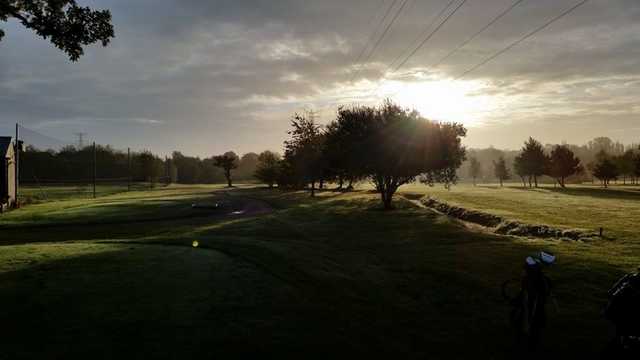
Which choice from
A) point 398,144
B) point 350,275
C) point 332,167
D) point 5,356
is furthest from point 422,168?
point 5,356

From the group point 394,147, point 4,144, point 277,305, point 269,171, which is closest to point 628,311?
point 277,305

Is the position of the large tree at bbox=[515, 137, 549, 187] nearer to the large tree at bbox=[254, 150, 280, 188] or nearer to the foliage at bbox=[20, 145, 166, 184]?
the large tree at bbox=[254, 150, 280, 188]

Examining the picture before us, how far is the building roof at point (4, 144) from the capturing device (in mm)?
56062

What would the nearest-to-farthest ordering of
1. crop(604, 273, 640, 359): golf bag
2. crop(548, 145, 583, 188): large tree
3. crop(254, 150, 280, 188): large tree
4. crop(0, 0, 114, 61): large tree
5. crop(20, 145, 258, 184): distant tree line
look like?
1. crop(604, 273, 640, 359): golf bag
2. crop(0, 0, 114, 61): large tree
3. crop(548, 145, 583, 188): large tree
4. crop(254, 150, 280, 188): large tree
5. crop(20, 145, 258, 184): distant tree line

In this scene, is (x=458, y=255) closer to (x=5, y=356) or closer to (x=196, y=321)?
(x=196, y=321)

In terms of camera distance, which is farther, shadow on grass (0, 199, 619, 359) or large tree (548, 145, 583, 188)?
large tree (548, 145, 583, 188)

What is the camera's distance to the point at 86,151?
6053 inches

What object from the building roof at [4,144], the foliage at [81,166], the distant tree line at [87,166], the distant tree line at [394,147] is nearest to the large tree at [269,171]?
the distant tree line at [87,166]

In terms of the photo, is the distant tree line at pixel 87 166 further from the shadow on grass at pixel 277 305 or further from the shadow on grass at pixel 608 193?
the shadow on grass at pixel 277 305

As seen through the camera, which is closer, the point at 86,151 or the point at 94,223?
the point at 94,223

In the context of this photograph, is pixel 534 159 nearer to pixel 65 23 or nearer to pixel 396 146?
pixel 396 146

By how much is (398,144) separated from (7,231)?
37344mm

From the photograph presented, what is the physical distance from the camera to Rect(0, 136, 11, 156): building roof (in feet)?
184

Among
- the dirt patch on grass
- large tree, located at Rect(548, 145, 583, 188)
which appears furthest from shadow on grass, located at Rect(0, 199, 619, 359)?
large tree, located at Rect(548, 145, 583, 188)
